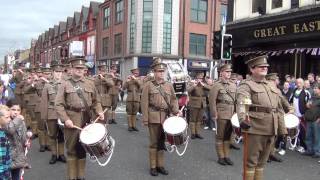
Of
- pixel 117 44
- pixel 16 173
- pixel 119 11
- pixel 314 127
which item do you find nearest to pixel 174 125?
pixel 16 173

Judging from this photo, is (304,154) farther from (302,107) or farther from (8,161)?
(8,161)

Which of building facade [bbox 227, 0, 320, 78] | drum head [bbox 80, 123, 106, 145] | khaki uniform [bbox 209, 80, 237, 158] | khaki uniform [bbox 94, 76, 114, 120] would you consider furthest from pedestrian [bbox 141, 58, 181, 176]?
building facade [bbox 227, 0, 320, 78]

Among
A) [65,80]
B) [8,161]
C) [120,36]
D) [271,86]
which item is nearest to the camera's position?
[8,161]

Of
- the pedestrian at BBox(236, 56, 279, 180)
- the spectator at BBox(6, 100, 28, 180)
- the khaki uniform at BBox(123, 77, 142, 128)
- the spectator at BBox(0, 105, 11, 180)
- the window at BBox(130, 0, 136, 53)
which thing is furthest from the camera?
the window at BBox(130, 0, 136, 53)

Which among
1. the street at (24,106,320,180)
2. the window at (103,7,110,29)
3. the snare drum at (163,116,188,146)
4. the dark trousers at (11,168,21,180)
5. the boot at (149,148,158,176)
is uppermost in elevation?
the window at (103,7,110,29)

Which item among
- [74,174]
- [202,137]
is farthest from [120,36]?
[74,174]

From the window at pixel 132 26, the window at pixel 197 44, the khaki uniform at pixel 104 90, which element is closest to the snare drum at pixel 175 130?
the khaki uniform at pixel 104 90

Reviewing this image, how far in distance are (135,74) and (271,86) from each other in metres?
9.27

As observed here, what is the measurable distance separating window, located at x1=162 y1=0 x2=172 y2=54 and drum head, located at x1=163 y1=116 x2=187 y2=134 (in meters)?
31.6

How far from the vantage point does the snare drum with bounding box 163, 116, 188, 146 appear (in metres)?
8.50

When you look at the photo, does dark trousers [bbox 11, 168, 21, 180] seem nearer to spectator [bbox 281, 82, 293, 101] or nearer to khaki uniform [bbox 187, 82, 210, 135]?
khaki uniform [bbox 187, 82, 210, 135]

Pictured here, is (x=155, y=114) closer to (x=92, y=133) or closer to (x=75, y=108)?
(x=75, y=108)

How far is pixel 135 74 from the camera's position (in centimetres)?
1623

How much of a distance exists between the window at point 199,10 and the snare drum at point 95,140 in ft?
115
